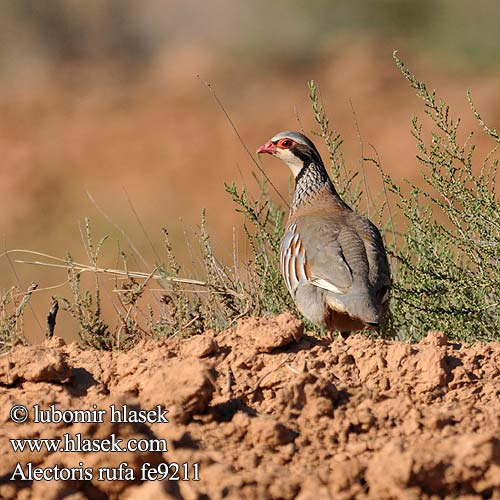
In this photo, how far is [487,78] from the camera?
22.4 m

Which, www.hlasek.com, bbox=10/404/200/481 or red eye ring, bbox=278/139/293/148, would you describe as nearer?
www.hlasek.com, bbox=10/404/200/481

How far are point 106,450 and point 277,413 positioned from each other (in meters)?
0.63

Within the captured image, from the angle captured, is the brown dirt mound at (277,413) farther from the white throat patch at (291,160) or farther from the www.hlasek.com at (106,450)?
the white throat patch at (291,160)

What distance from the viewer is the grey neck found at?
22.0 ft

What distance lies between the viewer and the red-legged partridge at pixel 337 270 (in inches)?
224

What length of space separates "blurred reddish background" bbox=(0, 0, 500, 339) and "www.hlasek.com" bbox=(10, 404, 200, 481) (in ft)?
29.2

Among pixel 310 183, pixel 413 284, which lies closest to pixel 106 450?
pixel 413 284

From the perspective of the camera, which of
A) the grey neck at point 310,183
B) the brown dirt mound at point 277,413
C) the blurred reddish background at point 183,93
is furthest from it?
the blurred reddish background at point 183,93

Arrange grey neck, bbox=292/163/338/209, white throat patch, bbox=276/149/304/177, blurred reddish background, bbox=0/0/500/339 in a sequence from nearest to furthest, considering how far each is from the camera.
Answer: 1. grey neck, bbox=292/163/338/209
2. white throat patch, bbox=276/149/304/177
3. blurred reddish background, bbox=0/0/500/339

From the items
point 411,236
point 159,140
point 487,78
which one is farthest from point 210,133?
point 411,236

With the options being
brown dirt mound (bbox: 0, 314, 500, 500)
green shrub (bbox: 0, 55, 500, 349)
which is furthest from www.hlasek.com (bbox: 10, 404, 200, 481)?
green shrub (bbox: 0, 55, 500, 349)

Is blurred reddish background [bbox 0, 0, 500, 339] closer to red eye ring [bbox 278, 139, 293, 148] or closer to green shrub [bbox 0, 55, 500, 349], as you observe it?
red eye ring [bbox 278, 139, 293, 148]

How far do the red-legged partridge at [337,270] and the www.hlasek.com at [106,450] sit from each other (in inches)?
91.7

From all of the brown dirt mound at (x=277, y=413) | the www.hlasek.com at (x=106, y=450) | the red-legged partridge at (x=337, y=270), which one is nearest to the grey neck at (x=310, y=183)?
the red-legged partridge at (x=337, y=270)
